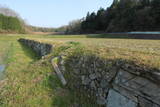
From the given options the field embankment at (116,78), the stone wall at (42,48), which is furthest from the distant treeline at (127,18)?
the field embankment at (116,78)

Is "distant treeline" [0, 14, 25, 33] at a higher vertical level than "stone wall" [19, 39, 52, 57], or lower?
higher

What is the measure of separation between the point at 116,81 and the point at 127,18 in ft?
95.7

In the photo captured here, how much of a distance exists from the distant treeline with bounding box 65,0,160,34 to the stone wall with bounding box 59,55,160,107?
81.8 ft

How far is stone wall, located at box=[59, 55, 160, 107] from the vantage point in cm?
211

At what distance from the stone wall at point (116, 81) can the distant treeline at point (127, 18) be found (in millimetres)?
24937

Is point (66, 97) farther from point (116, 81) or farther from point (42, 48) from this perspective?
point (42, 48)

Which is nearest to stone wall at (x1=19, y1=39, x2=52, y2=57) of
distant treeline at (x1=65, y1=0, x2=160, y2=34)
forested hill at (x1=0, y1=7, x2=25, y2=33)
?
distant treeline at (x1=65, y1=0, x2=160, y2=34)

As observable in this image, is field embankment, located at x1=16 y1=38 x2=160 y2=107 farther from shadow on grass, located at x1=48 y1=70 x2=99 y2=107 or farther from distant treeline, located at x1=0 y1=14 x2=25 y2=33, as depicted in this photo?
distant treeline, located at x1=0 y1=14 x2=25 y2=33

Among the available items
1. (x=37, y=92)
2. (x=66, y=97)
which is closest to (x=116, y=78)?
(x=66, y=97)

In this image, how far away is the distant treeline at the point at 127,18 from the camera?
24.6m

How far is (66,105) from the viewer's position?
10.3ft

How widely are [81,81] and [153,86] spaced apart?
76.2 inches

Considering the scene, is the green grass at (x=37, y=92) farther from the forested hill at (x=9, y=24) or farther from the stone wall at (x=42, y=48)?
the forested hill at (x=9, y=24)

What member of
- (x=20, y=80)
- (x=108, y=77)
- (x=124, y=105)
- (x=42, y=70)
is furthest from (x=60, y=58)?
(x=124, y=105)
